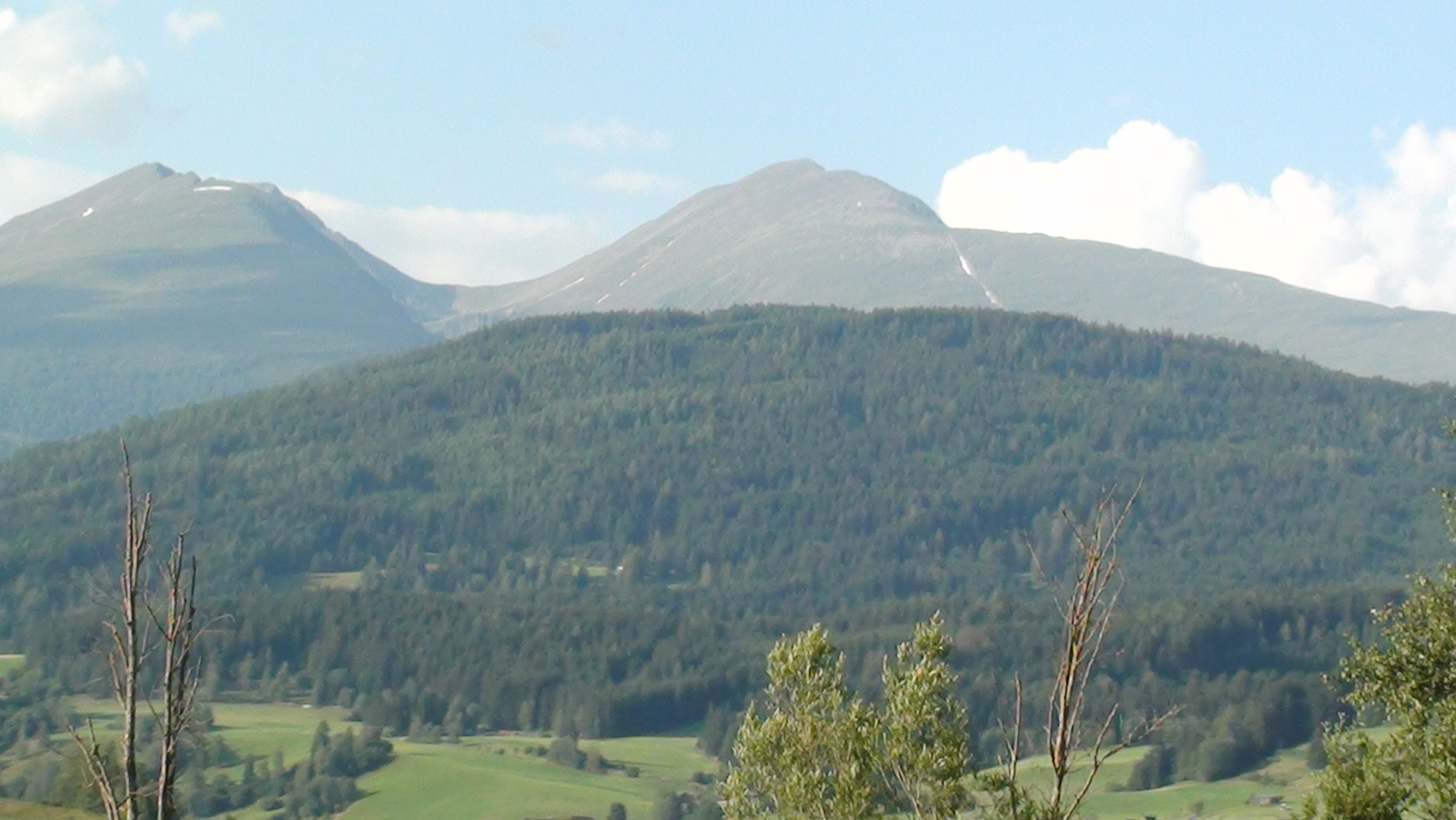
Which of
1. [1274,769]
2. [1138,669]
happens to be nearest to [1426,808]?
[1274,769]

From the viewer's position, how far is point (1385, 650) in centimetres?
2959

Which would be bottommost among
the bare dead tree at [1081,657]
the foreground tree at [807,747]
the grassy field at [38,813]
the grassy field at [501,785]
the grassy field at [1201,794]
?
the grassy field at [501,785]

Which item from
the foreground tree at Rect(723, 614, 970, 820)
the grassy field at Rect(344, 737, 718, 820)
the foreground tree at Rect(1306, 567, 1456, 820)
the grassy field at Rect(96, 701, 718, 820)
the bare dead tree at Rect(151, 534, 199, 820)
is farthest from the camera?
the grassy field at Rect(96, 701, 718, 820)

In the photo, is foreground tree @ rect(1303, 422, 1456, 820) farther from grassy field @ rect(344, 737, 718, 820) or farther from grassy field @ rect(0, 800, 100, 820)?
grassy field @ rect(344, 737, 718, 820)

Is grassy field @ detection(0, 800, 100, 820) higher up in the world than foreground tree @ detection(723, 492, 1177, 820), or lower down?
lower down

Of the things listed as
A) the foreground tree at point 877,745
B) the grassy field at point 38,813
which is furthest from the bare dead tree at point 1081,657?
the grassy field at point 38,813

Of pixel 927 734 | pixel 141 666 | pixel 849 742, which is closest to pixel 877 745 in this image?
pixel 849 742

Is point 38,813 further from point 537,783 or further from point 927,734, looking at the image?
point 927,734

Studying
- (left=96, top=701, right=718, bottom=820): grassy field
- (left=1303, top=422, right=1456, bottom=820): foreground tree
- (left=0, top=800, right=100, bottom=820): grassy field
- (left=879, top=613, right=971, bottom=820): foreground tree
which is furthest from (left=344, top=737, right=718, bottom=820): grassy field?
(left=879, top=613, right=971, bottom=820): foreground tree

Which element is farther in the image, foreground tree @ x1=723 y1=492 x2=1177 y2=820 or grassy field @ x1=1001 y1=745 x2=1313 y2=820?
grassy field @ x1=1001 y1=745 x2=1313 y2=820

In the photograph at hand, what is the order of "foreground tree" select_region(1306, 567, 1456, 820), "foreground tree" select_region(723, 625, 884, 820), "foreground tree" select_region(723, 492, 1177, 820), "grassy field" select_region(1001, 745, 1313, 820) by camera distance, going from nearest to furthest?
"foreground tree" select_region(723, 492, 1177, 820), "foreground tree" select_region(723, 625, 884, 820), "foreground tree" select_region(1306, 567, 1456, 820), "grassy field" select_region(1001, 745, 1313, 820)

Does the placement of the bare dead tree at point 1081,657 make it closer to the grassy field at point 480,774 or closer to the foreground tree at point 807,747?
the foreground tree at point 807,747

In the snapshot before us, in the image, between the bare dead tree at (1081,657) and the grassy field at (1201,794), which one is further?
the grassy field at (1201,794)

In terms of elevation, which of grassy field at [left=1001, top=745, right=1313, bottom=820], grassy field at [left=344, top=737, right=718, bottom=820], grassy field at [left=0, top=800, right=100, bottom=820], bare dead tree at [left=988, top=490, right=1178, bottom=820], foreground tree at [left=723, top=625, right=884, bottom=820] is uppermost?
bare dead tree at [left=988, top=490, right=1178, bottom=820]
